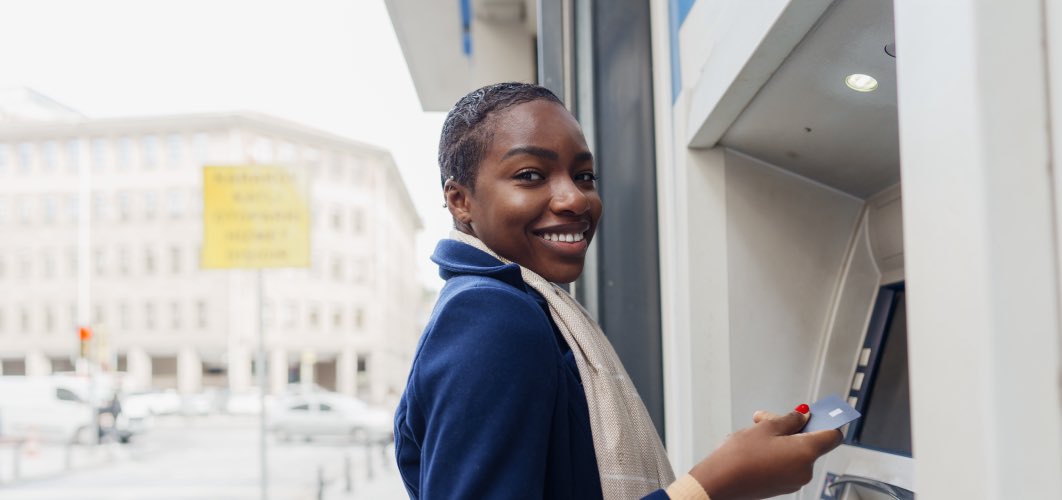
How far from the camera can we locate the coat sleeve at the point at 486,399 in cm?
87

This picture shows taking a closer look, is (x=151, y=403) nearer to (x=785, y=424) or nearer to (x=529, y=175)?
(x=529, y=175)

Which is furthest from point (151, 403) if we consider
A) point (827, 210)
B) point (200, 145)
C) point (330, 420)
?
point (827, 210)

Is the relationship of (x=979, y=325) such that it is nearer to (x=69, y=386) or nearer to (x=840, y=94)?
(x=840, y=94)

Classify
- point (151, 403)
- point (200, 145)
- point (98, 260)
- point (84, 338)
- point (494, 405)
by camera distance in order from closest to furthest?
1. point (494, 405)
2. point (84, 338)
3. point (151, 403)
4. point (98, 260)
5. point (200, 145)

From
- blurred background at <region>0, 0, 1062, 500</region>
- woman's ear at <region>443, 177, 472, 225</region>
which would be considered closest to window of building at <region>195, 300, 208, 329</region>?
blurred background at <region>0, 0, 1062, 500</region>

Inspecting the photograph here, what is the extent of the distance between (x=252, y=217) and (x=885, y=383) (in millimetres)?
7481

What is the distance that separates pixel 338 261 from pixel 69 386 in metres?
21.0

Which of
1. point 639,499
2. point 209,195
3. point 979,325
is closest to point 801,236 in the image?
point 639,499

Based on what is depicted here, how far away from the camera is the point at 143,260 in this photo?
39125 mm

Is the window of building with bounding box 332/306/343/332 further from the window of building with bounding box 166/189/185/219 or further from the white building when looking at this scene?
the window of building with bounding box 166/189/185/219

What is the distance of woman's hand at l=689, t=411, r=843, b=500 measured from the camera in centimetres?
→ 90

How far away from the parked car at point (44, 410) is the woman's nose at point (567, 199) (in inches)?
904

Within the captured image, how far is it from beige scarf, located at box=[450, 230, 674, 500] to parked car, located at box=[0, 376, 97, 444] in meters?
22.9

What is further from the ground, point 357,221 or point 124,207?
point 124,207
